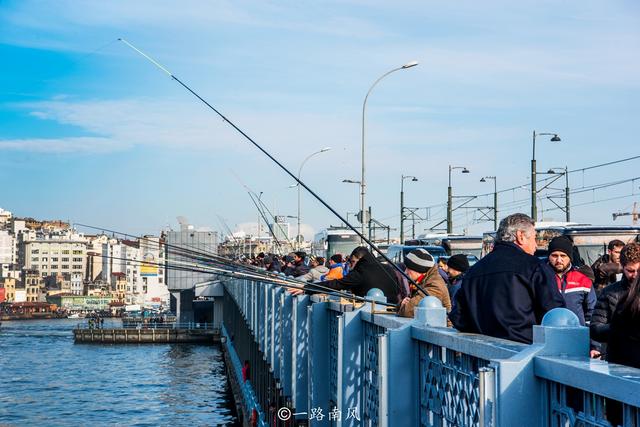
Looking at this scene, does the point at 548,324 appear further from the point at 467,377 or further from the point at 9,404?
the point at 9,404

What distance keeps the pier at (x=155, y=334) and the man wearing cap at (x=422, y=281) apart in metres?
79.5

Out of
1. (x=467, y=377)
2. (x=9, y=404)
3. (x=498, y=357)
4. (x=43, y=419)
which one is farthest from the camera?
(x=9, y=404)

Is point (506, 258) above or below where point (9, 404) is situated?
above

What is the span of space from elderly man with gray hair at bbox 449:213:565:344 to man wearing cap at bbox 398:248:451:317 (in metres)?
1.00

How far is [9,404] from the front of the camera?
205ft

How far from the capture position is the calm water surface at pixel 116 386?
52.6 metres

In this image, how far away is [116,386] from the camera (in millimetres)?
66125

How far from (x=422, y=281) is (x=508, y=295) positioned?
1.77 m

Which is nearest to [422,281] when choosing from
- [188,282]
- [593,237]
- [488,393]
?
[488,393]

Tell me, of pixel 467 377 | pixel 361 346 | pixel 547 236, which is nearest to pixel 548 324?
pixel 467 377

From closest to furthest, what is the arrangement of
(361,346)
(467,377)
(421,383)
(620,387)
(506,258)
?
1. (620,387)
2. (467,377)
3. (506,258)
4. (421,383)
5. (361,346)

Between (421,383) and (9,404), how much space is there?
60.9 metres

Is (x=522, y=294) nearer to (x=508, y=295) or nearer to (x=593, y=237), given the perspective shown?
(x=508, y=295)

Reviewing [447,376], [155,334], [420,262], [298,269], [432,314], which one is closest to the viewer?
[447,376]
